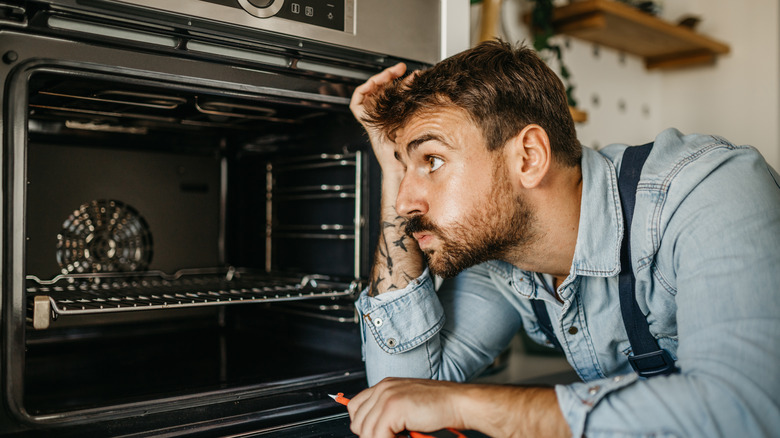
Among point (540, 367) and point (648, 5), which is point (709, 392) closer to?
point (540, 367)

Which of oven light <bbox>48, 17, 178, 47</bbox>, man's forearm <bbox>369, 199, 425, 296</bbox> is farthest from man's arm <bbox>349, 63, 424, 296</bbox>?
oven light <bbox>48, 17, 178, 47</bbox>

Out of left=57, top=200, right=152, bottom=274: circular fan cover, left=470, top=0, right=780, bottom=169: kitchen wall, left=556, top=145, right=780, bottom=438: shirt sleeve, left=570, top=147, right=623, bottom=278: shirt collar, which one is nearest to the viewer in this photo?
left=556, top=145, right=780, bottom=438: shirt sleeve

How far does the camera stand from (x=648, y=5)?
84.5 inches

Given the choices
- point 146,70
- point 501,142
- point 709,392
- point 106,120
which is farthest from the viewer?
point 106,120

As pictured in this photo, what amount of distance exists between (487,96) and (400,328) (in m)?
0.41

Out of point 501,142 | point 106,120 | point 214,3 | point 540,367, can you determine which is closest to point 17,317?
point 214,3

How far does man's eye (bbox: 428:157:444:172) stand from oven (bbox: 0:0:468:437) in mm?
141

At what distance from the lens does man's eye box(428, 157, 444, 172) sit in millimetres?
978

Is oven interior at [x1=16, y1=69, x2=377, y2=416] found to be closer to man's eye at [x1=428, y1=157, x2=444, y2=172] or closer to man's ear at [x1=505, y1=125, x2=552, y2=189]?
man's eye at [x1=428, y1=157, x2=444, y2=172]

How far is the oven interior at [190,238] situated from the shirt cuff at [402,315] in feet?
0.25

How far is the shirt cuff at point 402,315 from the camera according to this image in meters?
1.03

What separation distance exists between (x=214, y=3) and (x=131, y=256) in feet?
2.24

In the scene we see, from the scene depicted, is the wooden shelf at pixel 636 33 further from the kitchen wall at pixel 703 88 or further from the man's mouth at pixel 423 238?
the man's mouth at pixel 423 238

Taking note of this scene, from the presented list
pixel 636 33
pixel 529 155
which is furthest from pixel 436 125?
pixel 636 33
